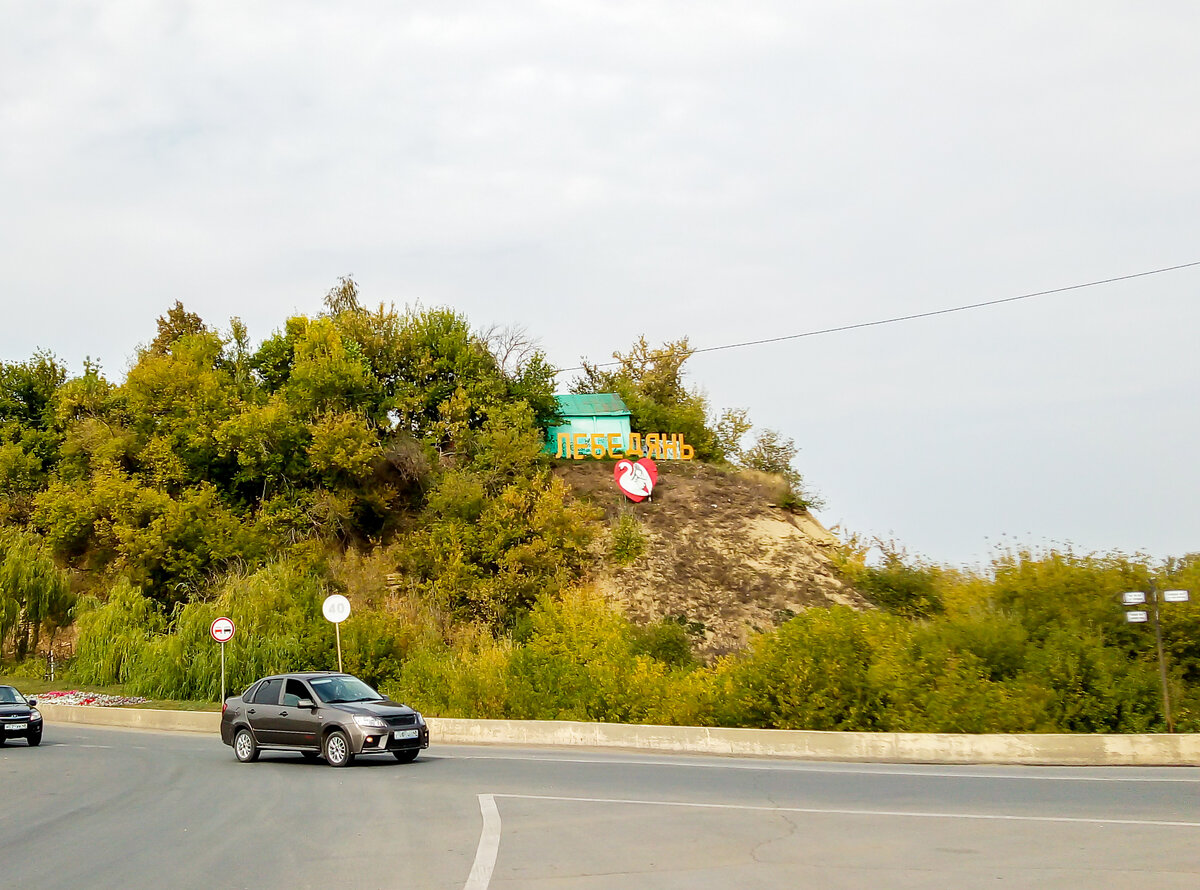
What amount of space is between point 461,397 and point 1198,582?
132 feet

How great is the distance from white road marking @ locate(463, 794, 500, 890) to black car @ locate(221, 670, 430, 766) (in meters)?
6.38

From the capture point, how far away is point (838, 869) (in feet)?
29.3

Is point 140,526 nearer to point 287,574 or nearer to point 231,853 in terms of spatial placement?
point 287,574

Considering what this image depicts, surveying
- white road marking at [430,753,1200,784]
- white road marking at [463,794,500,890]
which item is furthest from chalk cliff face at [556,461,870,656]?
white road marking at [463,794,500,890]

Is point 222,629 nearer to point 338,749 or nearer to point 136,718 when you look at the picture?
point 136,718

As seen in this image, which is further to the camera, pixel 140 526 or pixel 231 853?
pixel 140 526

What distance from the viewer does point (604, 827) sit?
11.5 metres

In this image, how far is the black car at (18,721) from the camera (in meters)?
25.8

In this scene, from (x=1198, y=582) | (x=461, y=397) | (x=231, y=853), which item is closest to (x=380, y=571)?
(x=461, y=397)

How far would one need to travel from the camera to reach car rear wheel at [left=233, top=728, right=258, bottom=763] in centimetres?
2128

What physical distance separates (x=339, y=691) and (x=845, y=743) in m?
10.2

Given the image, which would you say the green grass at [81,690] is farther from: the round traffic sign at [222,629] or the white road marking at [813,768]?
the white road marking at [813,768]

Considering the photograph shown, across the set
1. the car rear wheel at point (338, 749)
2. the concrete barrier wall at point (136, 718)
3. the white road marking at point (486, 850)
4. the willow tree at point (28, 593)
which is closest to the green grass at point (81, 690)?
the concrete barrier wall at point (136, 718)

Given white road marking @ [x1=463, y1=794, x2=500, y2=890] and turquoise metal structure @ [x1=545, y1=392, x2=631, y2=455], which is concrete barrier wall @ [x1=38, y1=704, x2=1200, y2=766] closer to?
white road marking @ [x1=463, y1=794, x2=500, y2=890]
